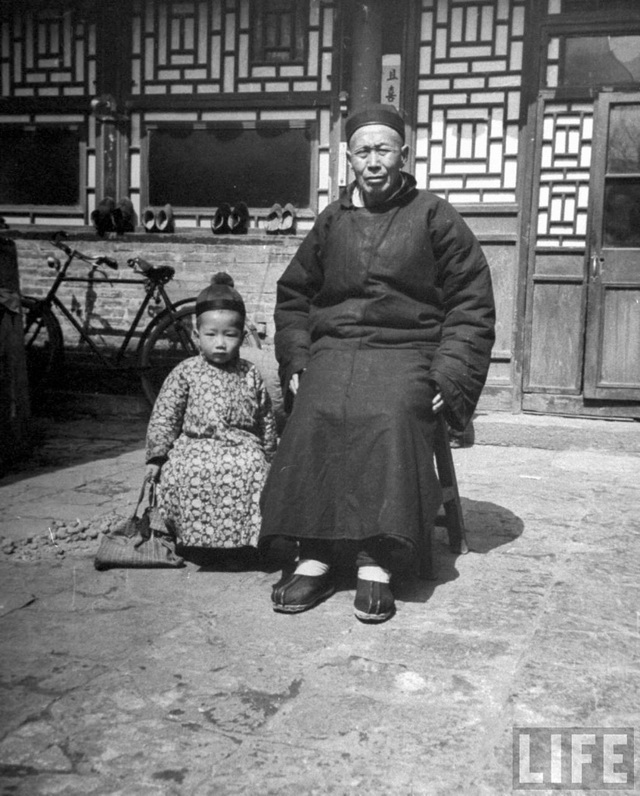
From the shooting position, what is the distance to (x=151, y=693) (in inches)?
88.6

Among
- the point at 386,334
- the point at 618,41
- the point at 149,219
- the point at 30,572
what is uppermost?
the point at 618,41

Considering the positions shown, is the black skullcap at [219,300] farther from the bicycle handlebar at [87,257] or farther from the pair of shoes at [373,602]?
the bicycle handlebar at [87,257]

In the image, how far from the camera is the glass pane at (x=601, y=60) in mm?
6707

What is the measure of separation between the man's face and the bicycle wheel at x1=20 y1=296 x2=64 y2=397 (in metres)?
4.33

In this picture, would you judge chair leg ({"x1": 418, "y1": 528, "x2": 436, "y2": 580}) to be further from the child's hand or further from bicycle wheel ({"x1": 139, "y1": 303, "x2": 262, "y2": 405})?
bicycle wheel ({"x1": 139, "y1": 303, "x2": 262, "y2": 405})

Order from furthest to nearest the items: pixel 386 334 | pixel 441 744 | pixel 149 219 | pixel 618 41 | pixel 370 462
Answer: pixel 149 219
pixel 618 41
pixel 386 334
pixel 370 462
pixel 441 744

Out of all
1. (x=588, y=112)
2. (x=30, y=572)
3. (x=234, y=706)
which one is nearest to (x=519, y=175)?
(x=588, y=112)

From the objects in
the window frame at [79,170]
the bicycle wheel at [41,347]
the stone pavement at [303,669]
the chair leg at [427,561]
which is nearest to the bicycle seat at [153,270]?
the bicycle wheel at [41,347]

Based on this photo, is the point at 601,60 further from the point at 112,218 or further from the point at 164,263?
the point at 112,218

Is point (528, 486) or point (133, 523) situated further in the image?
point (528, 486)

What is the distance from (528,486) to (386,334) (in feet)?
6.57

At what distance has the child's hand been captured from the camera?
3.41 meters

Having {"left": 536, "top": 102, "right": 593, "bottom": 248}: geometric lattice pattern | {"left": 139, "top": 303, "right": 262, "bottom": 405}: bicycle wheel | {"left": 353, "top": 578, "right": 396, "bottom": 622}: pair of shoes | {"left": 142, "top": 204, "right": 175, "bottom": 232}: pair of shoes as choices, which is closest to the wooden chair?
{"left": 353, "top": 578, "right": 396, "bottom": 622}: pair of shoes

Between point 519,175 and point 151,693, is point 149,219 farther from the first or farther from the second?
point 151,693
